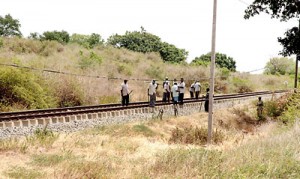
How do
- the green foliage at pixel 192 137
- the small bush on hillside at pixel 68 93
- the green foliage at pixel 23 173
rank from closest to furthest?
the green foliage at pixel 23 173
the green foliage at pixel 192 137
the small bush on hillside at pixel 68 93

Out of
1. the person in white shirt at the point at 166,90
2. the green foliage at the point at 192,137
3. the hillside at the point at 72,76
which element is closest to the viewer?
the green foliage at the point at 192,137

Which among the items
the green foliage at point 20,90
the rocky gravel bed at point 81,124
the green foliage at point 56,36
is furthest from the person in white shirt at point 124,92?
the green foliage at point 56,36

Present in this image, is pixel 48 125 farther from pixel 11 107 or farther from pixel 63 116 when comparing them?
pixel 11 107

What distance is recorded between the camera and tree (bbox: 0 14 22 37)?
195 feet

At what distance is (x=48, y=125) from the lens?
45.3ft

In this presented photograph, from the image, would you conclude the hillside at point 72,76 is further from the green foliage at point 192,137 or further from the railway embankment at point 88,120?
the green foliage at point 192,137

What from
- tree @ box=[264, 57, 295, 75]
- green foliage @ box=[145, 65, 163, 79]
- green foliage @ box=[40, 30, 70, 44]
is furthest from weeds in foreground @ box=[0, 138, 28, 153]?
tree @ box=[264, 57, 295, 75]

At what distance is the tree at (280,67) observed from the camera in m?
91.6

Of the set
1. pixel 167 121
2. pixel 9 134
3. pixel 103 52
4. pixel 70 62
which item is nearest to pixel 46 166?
pixel 9 134

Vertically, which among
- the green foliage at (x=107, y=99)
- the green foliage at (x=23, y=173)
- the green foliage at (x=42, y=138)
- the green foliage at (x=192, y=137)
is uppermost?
the green foliage at (x=107, y=99)

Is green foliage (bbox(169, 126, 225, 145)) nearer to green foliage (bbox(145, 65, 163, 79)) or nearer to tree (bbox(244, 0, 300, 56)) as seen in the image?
tree (bbox(244, 0, 300, 56))

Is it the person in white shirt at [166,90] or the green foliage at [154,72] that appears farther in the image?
the green foliage at [154,72]

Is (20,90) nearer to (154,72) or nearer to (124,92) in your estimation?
(124,92)

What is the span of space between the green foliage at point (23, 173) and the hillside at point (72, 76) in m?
7.92
